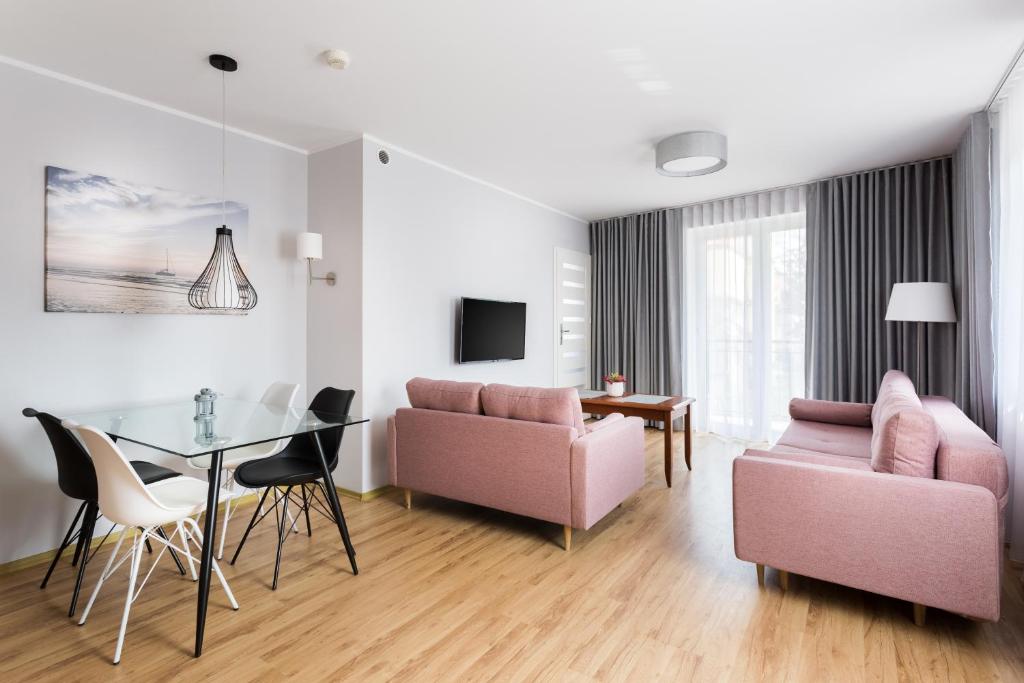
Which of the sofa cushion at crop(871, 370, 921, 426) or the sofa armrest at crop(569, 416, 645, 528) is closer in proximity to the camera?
the sofa armrest at crop(569, 416, 645, 528)

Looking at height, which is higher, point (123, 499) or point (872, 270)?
point (872, 270)

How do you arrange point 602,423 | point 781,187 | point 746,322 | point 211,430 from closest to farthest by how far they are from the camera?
point 211,430
point 602,423
point 781,187
point 746,322

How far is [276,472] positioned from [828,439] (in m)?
3.37

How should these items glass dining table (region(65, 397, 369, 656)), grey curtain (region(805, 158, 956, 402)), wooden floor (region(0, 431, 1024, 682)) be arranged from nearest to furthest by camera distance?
1. wooden floor (region(0, 431, 1024, 682))
2. glass dining table (region(65, 397, 369, 656))
3. grey curtain (region(805, 158, 956, 402))

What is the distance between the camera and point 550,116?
3.40 metres

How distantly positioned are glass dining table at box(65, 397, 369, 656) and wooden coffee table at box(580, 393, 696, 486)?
2.33 metres

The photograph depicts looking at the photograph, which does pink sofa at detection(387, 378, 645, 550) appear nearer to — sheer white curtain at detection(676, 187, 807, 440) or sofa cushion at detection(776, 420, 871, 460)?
sofa cushion at detection(776, 420, 871, 460)

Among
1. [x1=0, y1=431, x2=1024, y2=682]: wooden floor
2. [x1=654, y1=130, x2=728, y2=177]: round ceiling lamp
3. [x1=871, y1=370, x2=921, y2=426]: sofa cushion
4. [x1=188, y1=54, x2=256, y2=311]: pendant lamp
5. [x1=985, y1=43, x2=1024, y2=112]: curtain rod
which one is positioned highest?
[x1=985, y1=43, x2=1024, y2=112]: curtain rod

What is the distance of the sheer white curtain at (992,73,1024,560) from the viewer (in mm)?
2619

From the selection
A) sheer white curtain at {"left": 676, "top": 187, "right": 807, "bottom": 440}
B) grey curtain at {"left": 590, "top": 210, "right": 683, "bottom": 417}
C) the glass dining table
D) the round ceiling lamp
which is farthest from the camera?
grey curtain at {"left": 590, "top": 210, "right": 683, "bottom": 417}

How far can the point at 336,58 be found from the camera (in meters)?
2.61

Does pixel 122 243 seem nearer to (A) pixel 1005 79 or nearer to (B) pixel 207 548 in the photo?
(B) pixel 207 548

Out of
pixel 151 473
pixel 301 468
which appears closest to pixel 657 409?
pixel 301 468

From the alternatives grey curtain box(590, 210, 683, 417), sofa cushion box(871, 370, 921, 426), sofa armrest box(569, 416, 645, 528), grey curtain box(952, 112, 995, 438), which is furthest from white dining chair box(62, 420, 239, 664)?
grey curtain box(590, 210, 683, 417)
